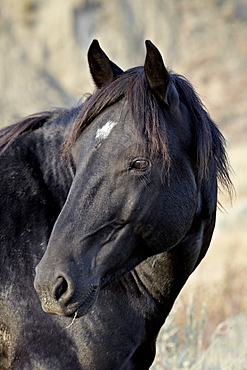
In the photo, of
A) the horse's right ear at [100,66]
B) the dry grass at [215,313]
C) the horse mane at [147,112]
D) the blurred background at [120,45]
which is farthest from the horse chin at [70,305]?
the blurred background at [120,45]

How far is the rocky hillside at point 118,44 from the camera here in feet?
Result: 76.8

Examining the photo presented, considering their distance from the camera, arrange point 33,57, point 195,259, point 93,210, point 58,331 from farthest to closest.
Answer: point 33,57 < point 195,259 < point 58,331 < point 93,210

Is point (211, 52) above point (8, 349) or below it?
below

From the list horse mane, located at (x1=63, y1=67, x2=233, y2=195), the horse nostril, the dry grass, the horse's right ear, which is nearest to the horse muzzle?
the horse nostril

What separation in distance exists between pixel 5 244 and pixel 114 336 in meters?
0.73

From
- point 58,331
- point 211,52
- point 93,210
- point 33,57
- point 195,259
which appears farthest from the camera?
point 211,52

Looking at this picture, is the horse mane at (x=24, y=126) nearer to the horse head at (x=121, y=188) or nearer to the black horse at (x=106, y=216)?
the black horse at (x=106, y=216)

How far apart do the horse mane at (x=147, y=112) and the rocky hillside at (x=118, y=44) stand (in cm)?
1920

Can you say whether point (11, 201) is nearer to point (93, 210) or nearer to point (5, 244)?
point (5, 244)

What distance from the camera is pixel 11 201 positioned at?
312 cm

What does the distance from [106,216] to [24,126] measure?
0.91m

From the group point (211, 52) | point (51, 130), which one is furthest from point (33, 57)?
point (51, 130)

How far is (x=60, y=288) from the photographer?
8.28 feet

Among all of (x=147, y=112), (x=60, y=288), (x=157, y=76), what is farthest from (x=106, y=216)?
(x=157, y=76)
